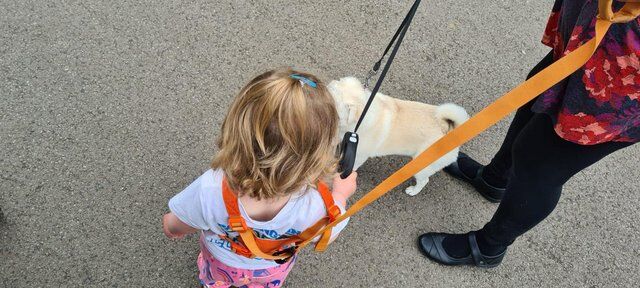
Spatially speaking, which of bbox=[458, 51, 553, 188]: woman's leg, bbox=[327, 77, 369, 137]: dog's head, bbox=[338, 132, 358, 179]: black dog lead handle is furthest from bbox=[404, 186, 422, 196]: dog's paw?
bbox=[338, 132, 358, 179]: black dog lead handle

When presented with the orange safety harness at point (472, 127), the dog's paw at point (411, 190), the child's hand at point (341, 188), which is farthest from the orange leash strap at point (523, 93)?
the dog's paw at point (411, 190)

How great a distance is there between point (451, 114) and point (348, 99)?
537 millimetres

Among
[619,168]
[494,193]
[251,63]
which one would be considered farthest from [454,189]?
[251,63]

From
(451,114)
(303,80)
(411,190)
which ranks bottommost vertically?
(411,190)

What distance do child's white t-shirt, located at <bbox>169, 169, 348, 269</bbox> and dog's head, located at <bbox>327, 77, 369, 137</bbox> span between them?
0.61 metres

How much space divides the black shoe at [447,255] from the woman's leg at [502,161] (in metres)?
0.37

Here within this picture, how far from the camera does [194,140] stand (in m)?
2.36

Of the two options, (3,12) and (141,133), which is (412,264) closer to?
(141,133)

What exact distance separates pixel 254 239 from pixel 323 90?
0.48m

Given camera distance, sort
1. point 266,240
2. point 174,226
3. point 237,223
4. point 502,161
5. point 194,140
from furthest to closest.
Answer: point 194,140 → point 502,161 → point 174,226 → point 266,240 → point 237,223

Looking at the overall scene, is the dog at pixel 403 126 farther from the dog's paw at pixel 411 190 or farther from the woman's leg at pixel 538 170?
the woman's leg at pixel 538 170

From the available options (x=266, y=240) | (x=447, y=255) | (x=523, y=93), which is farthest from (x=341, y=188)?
(x=447, y=255)

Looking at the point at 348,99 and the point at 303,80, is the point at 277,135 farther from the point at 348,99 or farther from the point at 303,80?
the point at 348,99

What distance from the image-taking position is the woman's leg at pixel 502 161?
206cm
